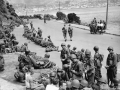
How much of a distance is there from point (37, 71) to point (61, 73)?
3.45 m

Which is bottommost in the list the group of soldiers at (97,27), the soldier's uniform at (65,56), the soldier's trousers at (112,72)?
the group of soldiers at (97,27)

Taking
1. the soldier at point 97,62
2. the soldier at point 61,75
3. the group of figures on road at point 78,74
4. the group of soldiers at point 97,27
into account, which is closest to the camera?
the group of figures on road at point 78,74

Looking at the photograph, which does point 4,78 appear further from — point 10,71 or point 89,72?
point 89,72

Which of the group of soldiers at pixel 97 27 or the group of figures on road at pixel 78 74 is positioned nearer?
the group of figures on road at pixel 78 74

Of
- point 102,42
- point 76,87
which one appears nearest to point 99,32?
point 102,42

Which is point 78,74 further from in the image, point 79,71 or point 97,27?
point 97,27

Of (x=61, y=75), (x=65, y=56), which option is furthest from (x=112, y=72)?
(x=65, y=56)

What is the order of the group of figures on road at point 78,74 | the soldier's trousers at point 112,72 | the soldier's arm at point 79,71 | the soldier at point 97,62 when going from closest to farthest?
the group of figures on road at point 78,74, the soldier's arm at point 79,71, the soldier's trousers at point 112,72, the soldier at point 97,62

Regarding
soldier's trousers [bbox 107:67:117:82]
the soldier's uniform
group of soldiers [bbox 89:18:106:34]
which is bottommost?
group of soldiers [bbox 89:18:106:34]

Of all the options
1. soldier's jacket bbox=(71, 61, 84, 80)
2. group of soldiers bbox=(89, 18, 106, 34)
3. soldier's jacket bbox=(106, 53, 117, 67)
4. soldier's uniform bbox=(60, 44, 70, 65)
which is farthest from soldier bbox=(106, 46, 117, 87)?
group of soldiers bbox=(89, 18, 106, 34)

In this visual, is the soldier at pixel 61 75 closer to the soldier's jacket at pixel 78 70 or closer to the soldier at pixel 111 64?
the soldier's jacket at pixel 78 70

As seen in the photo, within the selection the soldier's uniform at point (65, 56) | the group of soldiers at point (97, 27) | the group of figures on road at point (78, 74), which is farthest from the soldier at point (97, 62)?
the group of soldiers at point (97, 27)

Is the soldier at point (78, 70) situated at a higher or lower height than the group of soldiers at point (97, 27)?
higher

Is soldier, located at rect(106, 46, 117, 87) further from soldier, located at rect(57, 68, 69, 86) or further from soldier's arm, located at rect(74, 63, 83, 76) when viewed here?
soldier, located at rect(57, 68, 69, 86)
